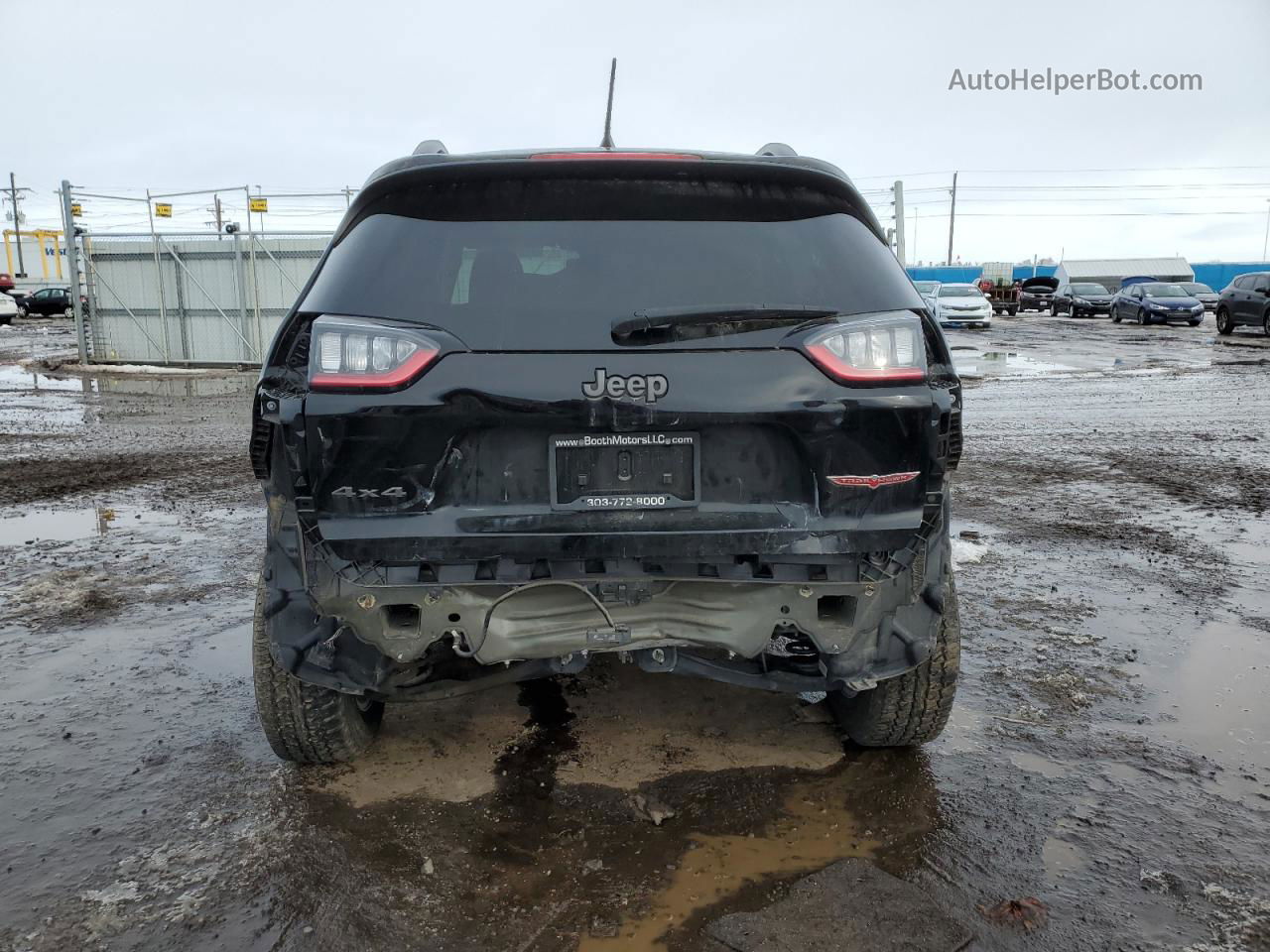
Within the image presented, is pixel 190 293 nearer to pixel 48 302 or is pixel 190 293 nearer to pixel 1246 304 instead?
pixel 1246 304

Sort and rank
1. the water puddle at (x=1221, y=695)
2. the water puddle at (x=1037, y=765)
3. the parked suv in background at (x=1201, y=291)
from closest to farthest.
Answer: the water puddle at (x=1037, y=765) < the water puddle at (x=1221, y=695) < the parked suv in background at (x=1201, y=291)

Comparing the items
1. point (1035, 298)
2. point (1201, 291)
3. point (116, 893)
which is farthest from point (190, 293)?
point (1035, 298)

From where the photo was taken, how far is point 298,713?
316 cm

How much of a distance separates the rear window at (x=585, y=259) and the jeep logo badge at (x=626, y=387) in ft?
0.32

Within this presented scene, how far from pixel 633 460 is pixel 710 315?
0.44 meters

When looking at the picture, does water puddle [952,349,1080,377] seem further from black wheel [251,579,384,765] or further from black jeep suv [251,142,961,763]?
black wheel [251,579,384,765]

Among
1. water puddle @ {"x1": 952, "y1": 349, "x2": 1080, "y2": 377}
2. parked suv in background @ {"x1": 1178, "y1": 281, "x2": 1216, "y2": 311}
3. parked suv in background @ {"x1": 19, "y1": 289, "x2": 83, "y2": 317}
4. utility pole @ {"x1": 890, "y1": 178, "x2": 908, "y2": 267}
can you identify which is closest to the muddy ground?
utility pole @ {"x1": 890, "y1": 178, "x2": 908, "y2": 267}

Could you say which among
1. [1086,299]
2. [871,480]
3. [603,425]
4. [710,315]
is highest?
[1086,299]

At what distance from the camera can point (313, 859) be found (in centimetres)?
284

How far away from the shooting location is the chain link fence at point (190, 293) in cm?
1998

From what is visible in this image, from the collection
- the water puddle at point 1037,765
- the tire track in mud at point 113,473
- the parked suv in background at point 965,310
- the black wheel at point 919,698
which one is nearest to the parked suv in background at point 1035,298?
the parked suv in background at point 965,310

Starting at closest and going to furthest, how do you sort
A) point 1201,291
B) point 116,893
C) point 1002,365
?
point 116,893 < point 1002,365 < point 1201,291

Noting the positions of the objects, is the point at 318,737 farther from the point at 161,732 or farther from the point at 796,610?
the point at 796,610

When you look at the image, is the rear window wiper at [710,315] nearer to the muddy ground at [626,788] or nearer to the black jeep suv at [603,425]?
the black jeep suv at [603,425]
